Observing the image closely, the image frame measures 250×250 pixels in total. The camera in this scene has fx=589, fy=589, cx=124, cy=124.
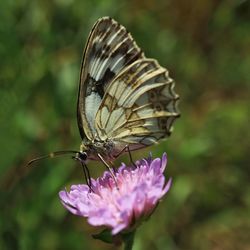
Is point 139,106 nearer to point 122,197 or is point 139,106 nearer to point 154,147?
point 122,197

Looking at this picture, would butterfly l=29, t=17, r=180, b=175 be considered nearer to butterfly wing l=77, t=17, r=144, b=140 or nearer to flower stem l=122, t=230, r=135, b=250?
butterfly wing l=77, t=17, r=144, b=140

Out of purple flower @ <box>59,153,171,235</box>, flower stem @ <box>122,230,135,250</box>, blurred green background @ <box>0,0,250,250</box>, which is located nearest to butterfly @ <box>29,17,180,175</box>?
purple flower @ <box>59,153,171,235</box>

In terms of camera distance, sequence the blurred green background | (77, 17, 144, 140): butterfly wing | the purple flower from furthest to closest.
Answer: the blurred green background < (77, 17, 144, 140): butterfly wing < the purple flower

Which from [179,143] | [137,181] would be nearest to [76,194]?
[137,181]

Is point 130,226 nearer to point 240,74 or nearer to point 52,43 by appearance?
point 52,43

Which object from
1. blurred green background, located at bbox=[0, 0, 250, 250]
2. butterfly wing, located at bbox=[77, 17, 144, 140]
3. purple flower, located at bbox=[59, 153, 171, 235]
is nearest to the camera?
purple flower, located at bbox=[59, 153, 171, 235]

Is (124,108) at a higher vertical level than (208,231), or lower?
higher

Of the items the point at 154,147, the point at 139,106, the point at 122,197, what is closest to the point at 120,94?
the point at 139,106
